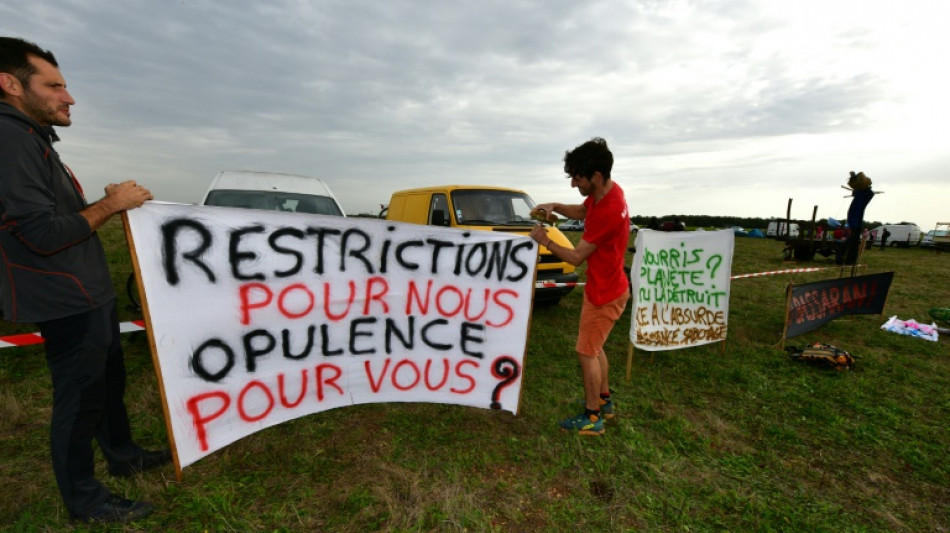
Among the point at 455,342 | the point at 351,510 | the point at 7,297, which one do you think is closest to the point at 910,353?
the point at 455,342

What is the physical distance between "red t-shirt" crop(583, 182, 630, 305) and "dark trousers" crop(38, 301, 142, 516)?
8.97 ft

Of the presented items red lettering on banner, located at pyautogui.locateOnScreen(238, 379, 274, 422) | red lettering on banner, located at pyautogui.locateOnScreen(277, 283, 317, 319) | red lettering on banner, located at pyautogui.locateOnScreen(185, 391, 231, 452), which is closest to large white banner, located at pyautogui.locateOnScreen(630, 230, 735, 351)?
red lettering on banner, located at pyautogui.locateOnScreen(277, 283, 317, 319)

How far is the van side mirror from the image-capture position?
6492mm

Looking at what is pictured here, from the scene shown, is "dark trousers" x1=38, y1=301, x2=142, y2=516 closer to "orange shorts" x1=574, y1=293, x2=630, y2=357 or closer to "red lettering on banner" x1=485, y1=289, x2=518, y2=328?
"red lettering on banner" x1=485, y1=289, x2=518, y2=328

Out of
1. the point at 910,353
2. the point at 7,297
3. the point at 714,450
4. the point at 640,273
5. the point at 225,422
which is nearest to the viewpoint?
the point at 7,297

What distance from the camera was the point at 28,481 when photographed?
238 cm

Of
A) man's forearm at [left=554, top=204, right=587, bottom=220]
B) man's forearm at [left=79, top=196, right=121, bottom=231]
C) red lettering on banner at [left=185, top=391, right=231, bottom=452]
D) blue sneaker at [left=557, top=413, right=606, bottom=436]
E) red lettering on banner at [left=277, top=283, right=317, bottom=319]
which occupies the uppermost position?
man's forearm at [left=554, top=204, right=587, bottom=220]

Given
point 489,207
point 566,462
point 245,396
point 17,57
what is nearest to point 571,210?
point 566,462

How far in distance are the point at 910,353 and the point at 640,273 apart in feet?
13.3

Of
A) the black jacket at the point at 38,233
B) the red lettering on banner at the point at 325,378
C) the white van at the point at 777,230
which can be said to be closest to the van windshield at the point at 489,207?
the red lettering on banner at the point at 325,378

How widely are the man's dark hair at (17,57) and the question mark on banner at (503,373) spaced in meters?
2.89

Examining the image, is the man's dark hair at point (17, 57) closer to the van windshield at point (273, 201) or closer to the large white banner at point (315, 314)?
the large white banner at point (315, 314)

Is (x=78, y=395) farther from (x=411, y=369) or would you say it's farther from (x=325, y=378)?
(x=411, y=369)

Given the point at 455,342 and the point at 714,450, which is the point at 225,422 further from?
the point at 714,450
